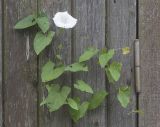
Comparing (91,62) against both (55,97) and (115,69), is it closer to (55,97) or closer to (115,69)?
(115,69)

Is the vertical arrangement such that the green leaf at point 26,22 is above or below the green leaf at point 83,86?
above

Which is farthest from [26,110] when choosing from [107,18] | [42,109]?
[107,18]

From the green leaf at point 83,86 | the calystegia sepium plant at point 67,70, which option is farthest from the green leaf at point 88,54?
the green leaf at point 83,86

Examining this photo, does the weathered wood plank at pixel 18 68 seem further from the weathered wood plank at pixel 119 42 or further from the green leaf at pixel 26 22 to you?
the weathered wood plank at pixel 119 42

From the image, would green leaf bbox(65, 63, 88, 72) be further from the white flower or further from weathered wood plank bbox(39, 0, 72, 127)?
the white flower

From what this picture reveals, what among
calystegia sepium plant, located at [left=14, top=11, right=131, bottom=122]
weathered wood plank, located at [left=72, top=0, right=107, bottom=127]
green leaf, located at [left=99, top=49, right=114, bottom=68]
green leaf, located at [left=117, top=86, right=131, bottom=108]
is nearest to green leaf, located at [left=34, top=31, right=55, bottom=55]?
calystegia sepium plant, located at [left=14, top=11, right=131, bottom=122]

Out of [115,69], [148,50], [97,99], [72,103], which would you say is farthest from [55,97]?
[148,50]

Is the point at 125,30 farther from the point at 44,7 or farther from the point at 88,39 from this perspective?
the point at 44,7
